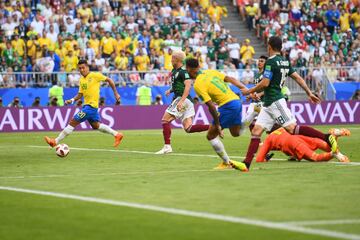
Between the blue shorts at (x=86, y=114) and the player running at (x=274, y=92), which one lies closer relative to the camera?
the player running at (x=274, y=92)

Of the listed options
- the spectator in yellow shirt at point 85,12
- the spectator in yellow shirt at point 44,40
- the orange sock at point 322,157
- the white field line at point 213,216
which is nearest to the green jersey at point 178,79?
the orange sock at point 322,157

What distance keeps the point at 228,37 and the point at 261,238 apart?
108 feet

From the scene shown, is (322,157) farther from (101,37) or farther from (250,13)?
(250,13)

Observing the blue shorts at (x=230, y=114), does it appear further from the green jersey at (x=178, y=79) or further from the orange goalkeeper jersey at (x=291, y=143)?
the green jersey at (x=178, y=79)

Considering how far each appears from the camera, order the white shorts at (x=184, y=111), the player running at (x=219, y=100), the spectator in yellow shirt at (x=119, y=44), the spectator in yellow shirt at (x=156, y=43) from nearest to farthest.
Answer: the player running at (x=219, y=100) < the white shorts at (x=184, y=111) < the spectator in yellow shirt at (x=119, y=44) < the spectator in yellow shirt at (x=156, y=43)

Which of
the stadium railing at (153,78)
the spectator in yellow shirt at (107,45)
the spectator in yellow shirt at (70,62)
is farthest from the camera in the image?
the spectator in yellow shirt at (107,45)

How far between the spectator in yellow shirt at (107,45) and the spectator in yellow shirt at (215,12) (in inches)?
272

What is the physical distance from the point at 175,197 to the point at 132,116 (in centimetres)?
2432

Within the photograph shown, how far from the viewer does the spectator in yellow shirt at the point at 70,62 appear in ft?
119

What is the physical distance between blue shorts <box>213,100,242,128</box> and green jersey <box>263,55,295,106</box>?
0.66 metres

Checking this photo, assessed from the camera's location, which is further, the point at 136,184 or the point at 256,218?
the point at 136,184

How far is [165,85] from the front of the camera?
37.6 meters

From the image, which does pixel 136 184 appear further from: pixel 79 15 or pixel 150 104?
pixel 79 15

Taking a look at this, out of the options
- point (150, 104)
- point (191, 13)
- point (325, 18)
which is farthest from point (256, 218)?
point (325, 18)
